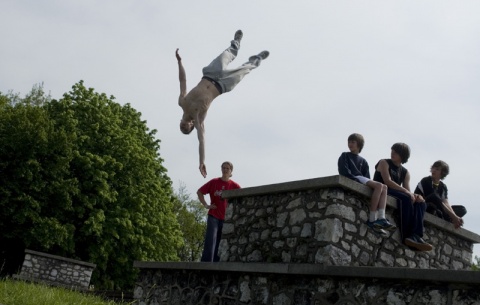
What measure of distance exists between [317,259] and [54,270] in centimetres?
1188

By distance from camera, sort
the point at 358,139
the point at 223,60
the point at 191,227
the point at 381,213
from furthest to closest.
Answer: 1. the point at 191,227
2. the point at 223,60
3. the point at 358,139
4. the point at 381,213

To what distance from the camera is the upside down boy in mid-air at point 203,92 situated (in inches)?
359

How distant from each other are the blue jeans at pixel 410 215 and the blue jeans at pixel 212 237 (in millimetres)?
2983

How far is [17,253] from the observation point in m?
24.8

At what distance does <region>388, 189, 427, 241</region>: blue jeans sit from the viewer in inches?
325

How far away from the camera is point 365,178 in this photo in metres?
8.12

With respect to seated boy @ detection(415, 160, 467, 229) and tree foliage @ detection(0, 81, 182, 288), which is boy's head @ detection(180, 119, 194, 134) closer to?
seated boy @ detection(415, 160, 467, 229)

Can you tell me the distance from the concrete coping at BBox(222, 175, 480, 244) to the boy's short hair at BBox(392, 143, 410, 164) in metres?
0.70

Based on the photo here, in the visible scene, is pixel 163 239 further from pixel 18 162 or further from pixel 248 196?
pixel 248 196

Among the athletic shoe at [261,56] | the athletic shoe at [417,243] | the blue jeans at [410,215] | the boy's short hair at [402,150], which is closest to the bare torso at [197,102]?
the athletic shoe at [261,56]

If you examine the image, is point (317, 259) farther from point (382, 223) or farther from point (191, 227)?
point (191, 227)

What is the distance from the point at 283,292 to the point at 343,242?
37.8 inches

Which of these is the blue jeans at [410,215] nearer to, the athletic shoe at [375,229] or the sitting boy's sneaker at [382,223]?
the athletic shoe at [375,229]

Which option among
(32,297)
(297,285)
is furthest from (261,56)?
(32,297)
